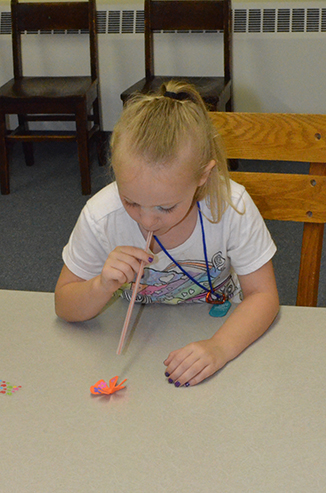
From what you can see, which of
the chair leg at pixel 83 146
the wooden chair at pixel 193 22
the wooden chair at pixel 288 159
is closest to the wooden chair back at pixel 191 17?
the wooden chair at pixel 193 22

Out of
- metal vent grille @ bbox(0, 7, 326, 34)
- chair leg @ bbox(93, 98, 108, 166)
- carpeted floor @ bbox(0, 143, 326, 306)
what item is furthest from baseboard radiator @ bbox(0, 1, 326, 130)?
carpeted floor @ bbox(0, 143, 326, 306)

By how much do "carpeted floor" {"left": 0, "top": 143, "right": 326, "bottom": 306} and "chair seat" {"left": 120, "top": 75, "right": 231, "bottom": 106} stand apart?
494 mm

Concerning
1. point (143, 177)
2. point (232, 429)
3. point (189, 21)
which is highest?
point (189, 21)

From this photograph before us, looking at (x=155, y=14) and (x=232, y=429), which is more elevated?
(x=155, y=14)

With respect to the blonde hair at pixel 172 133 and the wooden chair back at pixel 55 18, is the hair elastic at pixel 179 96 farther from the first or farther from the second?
the wooden chair back at pixel 55 18

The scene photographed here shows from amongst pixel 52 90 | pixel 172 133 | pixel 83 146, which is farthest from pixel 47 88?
pixel 172 133

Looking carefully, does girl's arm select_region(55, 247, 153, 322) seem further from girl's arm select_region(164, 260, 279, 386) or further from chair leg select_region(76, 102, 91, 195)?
chair leg select_region(76, 102, 91, 195)

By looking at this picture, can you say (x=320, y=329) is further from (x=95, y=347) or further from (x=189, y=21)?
(x=189, y=21)

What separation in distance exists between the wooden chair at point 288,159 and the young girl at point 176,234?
11cm

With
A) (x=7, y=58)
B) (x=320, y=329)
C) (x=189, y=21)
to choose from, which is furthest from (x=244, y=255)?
(x=7, y=58)

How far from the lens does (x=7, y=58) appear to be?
10.8 feet

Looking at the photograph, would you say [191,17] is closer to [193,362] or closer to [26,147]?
[26,147]

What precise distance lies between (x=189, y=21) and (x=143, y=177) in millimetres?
2170

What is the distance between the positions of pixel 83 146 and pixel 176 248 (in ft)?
6.12
